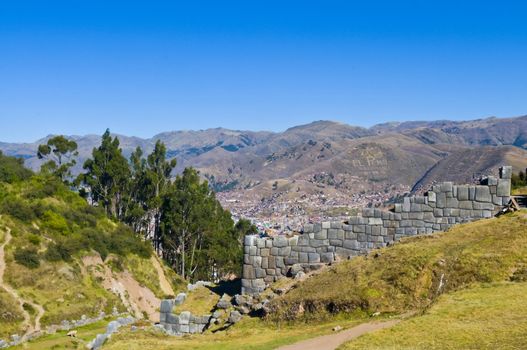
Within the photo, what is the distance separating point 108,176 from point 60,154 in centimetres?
1268

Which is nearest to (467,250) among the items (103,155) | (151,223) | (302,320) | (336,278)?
(336,278)

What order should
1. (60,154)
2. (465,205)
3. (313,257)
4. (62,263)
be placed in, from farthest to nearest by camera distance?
(60,154) < (62,263) < (313,257) < (465,205)

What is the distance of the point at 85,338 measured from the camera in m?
33.8

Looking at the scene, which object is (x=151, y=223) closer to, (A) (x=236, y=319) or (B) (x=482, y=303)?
(A) (x=236, y=319)

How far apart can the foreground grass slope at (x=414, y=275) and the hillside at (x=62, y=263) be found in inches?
1181

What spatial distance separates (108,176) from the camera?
65.5 m

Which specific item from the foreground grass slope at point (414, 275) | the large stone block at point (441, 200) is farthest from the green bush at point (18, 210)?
the large stone block at point (441, 200)

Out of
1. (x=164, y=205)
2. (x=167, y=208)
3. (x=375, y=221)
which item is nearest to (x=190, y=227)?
(x=167, y=208)

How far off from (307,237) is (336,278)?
10.2 feet

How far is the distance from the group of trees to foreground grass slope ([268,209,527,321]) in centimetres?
4231

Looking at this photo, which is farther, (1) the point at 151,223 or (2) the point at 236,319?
(1) the point at 151,223

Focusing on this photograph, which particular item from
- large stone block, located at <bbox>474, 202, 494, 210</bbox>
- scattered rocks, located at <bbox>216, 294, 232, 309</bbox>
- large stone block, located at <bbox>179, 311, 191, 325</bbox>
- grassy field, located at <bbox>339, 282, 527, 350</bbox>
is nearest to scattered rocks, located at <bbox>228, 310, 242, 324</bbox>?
scattered rocks, located at <bbox>216, 294, 232, 309</bbox>

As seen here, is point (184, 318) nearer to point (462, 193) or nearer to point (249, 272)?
point (249, 272)

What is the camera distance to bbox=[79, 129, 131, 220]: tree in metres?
64.8
